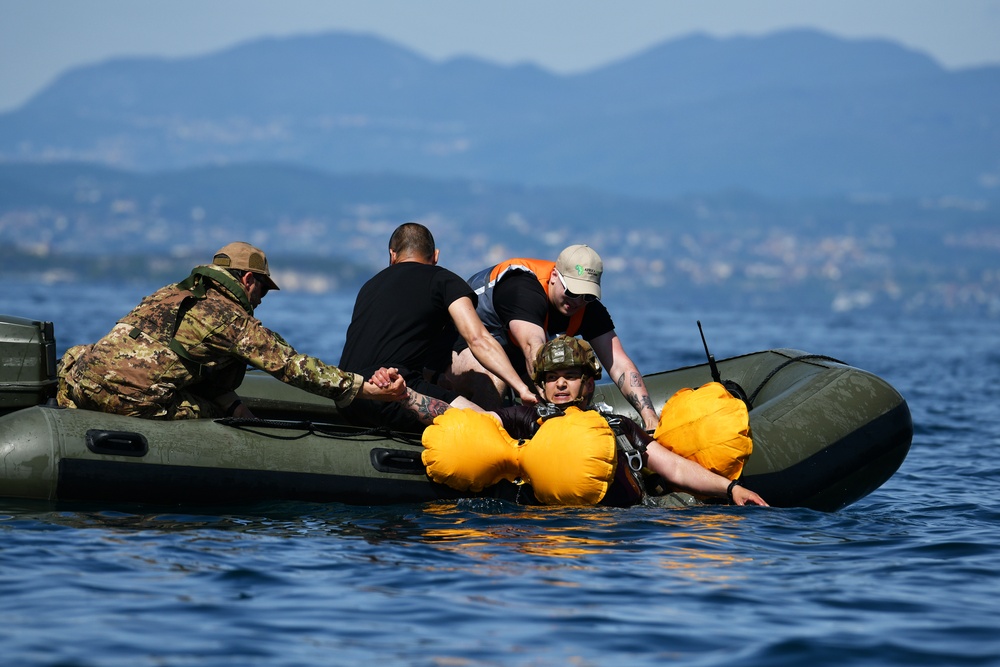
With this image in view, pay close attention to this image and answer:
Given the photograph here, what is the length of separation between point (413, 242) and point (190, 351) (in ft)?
5.31

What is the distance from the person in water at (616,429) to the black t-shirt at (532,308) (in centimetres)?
78

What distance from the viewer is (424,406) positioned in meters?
7.41

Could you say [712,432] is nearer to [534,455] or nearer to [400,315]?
[534,455]

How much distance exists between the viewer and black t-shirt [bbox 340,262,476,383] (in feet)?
24.5

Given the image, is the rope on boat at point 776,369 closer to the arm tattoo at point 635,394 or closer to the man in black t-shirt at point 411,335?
the arm tattoo at point 635,394

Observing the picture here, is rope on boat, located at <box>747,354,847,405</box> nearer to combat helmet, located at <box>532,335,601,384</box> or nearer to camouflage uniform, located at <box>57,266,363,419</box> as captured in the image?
combat helmet, located at <box>532,335,601,384</box>

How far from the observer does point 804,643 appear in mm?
4859

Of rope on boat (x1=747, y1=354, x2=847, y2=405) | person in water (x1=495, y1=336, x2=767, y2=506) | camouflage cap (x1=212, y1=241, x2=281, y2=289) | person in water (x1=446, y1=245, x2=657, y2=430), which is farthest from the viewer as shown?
rope on boat (x1=747, y1=354, x2=847, y2=405)

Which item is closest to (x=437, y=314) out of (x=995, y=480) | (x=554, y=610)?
(x=554, y=610)

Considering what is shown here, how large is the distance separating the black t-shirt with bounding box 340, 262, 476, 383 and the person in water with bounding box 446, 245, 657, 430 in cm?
49

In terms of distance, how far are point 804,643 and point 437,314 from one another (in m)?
3.37

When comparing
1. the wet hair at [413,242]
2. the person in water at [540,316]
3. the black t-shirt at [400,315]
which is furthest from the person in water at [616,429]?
the wet hair at [413,242]

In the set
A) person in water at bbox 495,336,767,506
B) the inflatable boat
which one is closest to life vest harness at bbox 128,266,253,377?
the inflatable boat

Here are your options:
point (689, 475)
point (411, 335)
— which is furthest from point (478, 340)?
point (689, 475)
